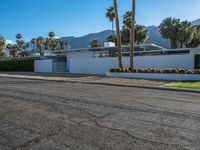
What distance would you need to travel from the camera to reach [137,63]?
25531 millimetres

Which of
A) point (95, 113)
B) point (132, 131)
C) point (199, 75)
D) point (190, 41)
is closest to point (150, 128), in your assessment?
→ point (132, 131)

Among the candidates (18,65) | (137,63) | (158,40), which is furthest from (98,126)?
(158,40)

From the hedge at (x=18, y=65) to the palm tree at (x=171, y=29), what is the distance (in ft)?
91.6

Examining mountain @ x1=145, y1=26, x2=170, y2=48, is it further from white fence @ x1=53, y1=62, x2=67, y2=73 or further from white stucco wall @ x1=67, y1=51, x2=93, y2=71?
white fence @ x1=53, y1=62, x2=67, y2=73

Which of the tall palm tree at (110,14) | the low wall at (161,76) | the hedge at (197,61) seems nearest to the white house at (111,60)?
the hedge at (197,61)

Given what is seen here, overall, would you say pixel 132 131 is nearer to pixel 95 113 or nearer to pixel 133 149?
pixel 133 149

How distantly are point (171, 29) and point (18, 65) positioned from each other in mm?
30756

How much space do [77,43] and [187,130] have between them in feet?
453

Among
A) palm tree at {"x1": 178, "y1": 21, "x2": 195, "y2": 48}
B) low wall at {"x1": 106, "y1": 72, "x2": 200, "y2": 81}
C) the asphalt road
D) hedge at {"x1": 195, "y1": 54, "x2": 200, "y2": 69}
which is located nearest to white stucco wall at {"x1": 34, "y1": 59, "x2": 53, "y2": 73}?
low wall at {"x1": 106, "y1": 72, "x2": 200, "y2": 81}

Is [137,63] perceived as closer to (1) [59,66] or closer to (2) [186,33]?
(1) [59,66]

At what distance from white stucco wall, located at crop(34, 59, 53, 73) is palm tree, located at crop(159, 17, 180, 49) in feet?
84.9

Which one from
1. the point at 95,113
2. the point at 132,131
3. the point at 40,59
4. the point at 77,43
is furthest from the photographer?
the point at 77,43

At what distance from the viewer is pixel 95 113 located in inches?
281

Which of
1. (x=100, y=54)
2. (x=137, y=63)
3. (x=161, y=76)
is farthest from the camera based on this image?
(x=100, y=54)
